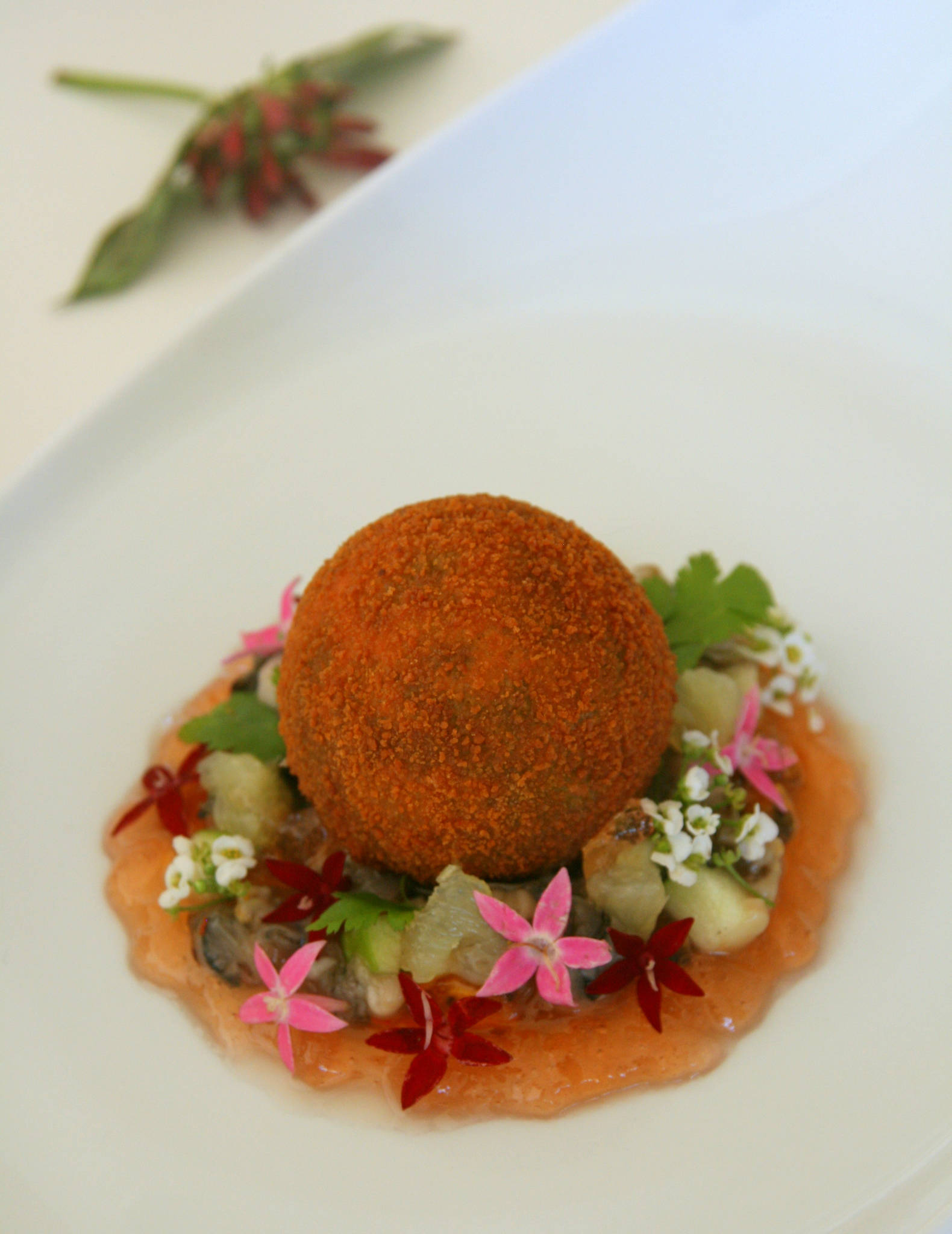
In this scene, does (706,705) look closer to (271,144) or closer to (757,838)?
(757,838)

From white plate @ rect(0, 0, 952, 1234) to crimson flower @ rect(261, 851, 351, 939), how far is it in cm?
19

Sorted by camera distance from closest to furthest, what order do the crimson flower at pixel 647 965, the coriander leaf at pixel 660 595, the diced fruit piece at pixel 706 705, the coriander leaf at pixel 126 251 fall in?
the crimson flower at pixel 647 965, the diced fruit piece at pixel 706 705, the coriander leaf at pixel 660 595, the coriander leaf at pixel 126 251

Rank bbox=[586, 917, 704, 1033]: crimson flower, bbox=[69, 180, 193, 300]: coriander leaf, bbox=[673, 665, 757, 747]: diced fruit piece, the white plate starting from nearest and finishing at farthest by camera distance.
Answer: the white plate < bbox=[586, 917, 704, 1033]: crimson flower < bbox=[673, 665, 757, 747]: diced fruit piece < bbox=[69, 180, 193, 300]: coriander leaf

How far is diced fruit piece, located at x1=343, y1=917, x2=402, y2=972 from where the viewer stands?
152cm

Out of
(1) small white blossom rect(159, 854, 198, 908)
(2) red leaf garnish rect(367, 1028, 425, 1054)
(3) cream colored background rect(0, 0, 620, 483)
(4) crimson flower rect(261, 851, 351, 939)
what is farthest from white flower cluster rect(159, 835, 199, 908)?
(3) cream colored background rect(0, 0, 620, 483)

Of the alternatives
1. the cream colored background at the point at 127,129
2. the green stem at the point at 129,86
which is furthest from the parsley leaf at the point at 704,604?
the green stem at the point at 129,86

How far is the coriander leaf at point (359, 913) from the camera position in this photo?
150 cm

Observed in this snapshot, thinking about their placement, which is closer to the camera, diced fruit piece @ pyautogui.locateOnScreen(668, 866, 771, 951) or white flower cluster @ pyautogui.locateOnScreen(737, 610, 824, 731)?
diced fruit piece @ pyautogui.locateOnScreen(668, 866, 771, 951)

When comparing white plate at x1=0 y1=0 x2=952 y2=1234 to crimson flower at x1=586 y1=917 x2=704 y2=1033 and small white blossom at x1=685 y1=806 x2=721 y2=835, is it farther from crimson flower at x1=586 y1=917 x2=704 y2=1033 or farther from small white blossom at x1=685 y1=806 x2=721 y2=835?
small white blossom at x1=685 y1=806 x2=721 y2=835

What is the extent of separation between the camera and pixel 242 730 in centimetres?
178

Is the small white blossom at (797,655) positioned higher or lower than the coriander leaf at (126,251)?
lower

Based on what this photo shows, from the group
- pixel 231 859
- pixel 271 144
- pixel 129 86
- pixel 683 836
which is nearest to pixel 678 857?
pixel 683 836

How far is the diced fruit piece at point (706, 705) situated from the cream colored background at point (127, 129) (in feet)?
5.46

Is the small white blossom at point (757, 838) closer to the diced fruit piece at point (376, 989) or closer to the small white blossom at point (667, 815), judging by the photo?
the small white blossom at point (667, 815)
